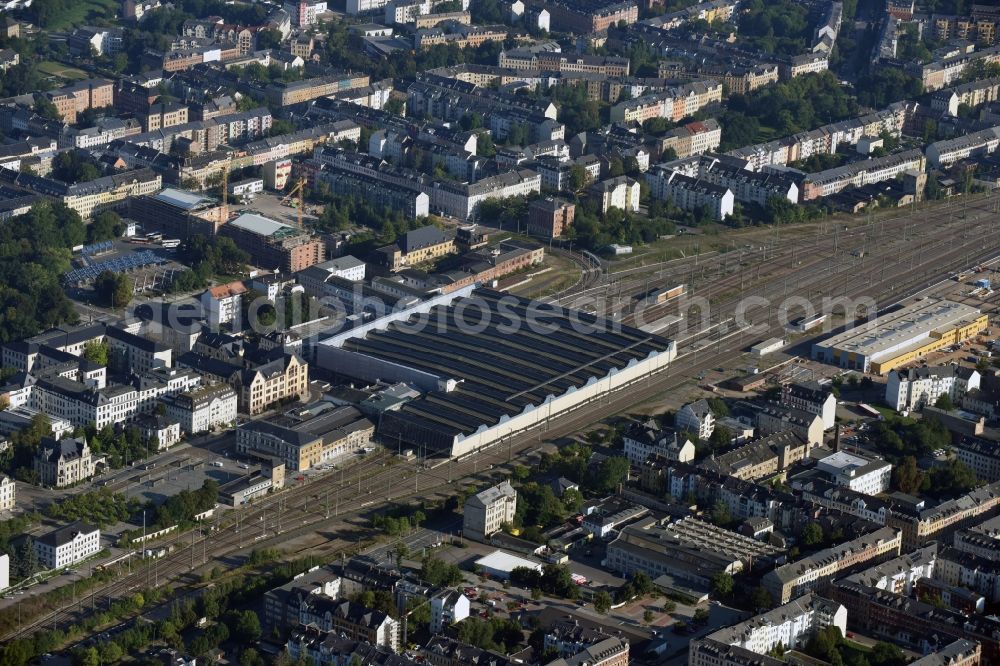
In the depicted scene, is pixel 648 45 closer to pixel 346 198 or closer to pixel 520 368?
pixel 346 198

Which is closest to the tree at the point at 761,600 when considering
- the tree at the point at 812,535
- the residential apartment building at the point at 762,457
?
the tree at the point at 812,535

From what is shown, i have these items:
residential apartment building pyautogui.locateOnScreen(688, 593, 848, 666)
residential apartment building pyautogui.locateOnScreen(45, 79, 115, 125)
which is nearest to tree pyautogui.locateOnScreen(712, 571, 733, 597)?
residential apartment building pyautogui.locateOnScreen(688, 593, 848, 666)

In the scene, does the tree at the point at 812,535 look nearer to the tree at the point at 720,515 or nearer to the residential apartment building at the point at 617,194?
the tree at the point at 720,515

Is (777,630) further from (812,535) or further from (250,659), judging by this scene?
(250,659)

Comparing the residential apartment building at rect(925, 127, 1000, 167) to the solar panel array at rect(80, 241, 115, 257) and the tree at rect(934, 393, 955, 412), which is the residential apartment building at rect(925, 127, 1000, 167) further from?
the solar panel array at rect(80, 241, 115, 257)

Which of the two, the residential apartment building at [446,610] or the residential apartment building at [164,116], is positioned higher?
the residential apartment building at [164,116]

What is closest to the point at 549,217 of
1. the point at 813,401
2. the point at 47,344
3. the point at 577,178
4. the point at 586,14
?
the point at 577,178
